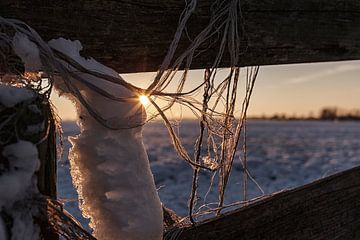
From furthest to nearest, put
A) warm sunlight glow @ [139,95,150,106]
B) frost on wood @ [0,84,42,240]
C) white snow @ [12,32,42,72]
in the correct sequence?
warm sunlight glow @ [139,95,150,106] < white snow @ [12,32,42,72] < frost on wood @ [0,84,42,240]

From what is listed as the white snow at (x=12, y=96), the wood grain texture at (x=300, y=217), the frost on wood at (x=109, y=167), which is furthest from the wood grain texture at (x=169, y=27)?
the wood grain texture at (x=300, y=217)

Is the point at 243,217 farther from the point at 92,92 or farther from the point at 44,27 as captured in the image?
the point at 44,27

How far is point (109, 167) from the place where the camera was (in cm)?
94

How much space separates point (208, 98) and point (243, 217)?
31cm

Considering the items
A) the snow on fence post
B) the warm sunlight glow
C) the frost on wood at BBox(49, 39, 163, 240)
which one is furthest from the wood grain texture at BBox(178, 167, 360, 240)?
the snow on fence post

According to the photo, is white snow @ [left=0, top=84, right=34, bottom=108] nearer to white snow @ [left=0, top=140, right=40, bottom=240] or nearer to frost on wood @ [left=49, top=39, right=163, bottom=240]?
white snow @ [left=0, top=140, right=40, bottom=240]

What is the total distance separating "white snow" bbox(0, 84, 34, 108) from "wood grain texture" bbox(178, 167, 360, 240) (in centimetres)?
51

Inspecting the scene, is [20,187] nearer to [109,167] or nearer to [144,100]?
[109,167]

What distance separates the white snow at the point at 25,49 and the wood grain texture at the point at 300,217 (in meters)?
0.51

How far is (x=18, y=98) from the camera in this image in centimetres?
75

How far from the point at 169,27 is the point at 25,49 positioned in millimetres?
348

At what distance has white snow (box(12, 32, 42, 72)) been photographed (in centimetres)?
87

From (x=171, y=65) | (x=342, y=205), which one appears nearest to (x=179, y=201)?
(x=342, y=205)

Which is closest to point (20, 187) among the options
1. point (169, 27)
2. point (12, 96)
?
point (12, 96)
